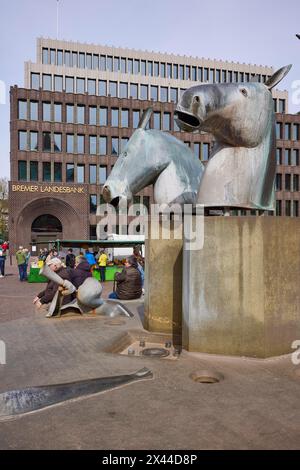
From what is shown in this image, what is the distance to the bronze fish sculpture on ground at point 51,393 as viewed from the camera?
2.97m

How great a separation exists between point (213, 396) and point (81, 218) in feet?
135

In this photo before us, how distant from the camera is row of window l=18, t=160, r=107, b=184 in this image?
141ft

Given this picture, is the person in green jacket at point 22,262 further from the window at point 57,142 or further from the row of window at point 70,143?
the window at point 57,142

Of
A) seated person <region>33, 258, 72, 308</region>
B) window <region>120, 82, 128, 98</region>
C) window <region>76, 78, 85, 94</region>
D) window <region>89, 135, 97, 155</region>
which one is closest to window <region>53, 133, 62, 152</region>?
window <region>89, 135, 97, 155</region>

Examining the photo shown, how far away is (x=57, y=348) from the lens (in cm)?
466

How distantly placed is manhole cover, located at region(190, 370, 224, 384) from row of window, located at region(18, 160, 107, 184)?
137 feet

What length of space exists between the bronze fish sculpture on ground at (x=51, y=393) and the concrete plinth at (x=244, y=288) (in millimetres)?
1108

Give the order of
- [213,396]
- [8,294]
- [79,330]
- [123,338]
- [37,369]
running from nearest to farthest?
[213,396] → [37,369] → [123,338] → [79,330] → [8,294]

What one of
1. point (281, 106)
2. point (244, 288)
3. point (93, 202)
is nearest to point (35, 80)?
point (93, 202)

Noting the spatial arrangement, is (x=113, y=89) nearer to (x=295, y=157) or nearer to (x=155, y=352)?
(x=295, y=157)

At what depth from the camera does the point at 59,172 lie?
4409 centimetres

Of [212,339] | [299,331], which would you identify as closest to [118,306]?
[212,339]

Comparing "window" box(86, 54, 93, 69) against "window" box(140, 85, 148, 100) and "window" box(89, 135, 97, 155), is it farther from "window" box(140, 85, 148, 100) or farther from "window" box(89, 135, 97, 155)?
"window" box(89, 135, 97, 155)
